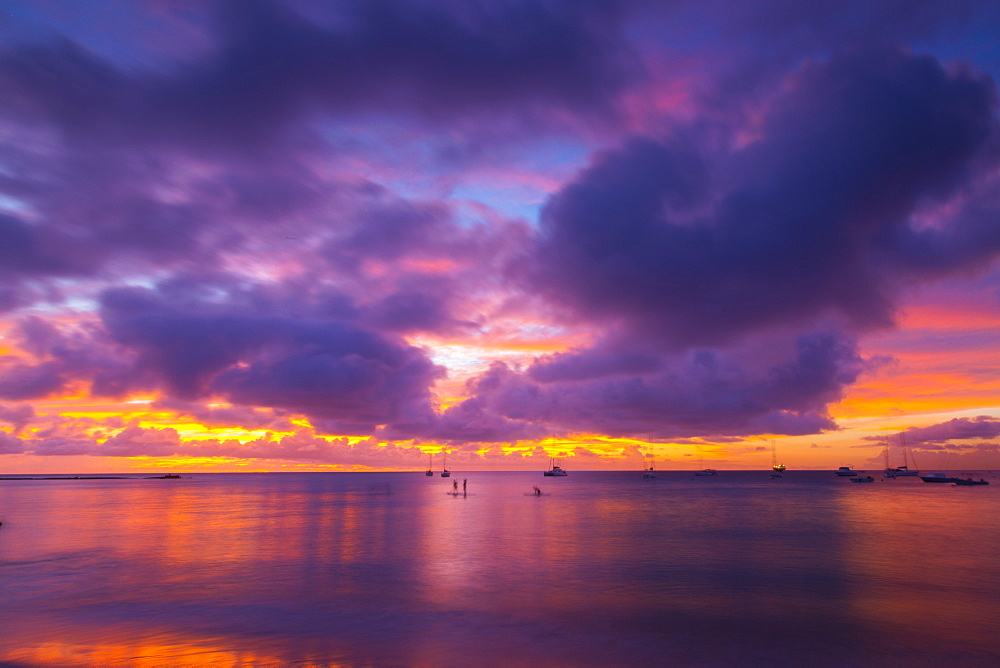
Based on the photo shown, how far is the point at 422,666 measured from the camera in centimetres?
2102

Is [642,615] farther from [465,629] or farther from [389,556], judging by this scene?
[389,556]

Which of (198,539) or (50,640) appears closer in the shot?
(50,640)

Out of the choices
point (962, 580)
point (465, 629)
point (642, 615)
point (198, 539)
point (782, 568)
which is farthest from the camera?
point (198, 539)

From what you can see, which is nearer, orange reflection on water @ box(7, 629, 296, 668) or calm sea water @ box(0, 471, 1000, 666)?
orange reflection on water @ box(7, 629, 296, 668)

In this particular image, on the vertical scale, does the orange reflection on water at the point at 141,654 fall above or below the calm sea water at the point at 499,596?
above

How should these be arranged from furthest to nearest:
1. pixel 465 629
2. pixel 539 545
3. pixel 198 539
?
1. pixel 198 539
2. pixel 539 545
3. pixel 465 629

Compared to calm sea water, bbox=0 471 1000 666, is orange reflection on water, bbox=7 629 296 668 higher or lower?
higher

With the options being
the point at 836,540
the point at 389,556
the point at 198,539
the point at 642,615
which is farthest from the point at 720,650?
the point at 198,539

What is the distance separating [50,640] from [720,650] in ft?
90.3

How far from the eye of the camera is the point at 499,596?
1267 inches

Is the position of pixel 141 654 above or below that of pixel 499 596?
above

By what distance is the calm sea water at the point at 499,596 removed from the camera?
23031 millimetres

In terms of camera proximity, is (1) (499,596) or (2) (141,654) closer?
(2) (141,654)

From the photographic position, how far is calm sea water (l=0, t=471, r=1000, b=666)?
23.0 metres
